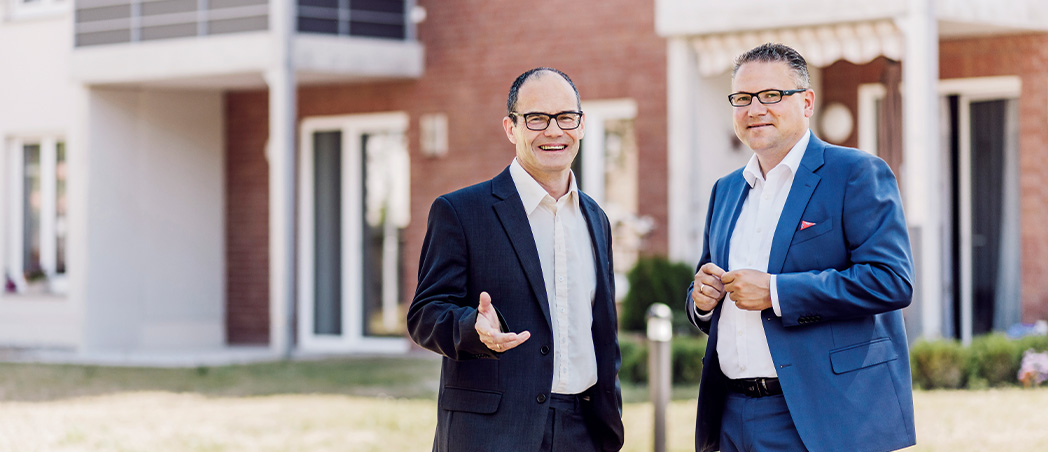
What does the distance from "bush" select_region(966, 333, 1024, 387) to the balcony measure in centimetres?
681

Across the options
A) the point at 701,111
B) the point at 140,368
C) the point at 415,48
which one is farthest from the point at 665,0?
the point at 140,368

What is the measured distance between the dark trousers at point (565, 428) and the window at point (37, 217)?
44.0 ft

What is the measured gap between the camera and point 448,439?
3.41m

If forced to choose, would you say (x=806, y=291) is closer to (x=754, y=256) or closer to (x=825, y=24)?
(x=754, y=256)

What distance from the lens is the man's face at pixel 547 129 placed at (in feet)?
11.3

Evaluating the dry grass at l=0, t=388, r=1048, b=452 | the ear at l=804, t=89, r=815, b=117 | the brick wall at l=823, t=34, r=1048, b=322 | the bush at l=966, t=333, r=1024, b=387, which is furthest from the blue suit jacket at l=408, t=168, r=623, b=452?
the brick wall at l=823, t=34, r=1048, b=322

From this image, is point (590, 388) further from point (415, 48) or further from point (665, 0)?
point (415, 48)

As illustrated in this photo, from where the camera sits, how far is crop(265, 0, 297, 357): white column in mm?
12875

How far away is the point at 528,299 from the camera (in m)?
3.41

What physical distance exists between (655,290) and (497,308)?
26.0 ft

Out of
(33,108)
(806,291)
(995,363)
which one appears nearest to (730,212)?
(806,291)

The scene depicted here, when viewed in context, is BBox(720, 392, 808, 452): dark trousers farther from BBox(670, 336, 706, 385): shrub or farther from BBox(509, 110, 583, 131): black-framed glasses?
BBox(670, 336, 706, 385): shrub

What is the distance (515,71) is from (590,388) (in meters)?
9.89

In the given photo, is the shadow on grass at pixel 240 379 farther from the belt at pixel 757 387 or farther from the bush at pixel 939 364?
the belt at pixel 757 387
